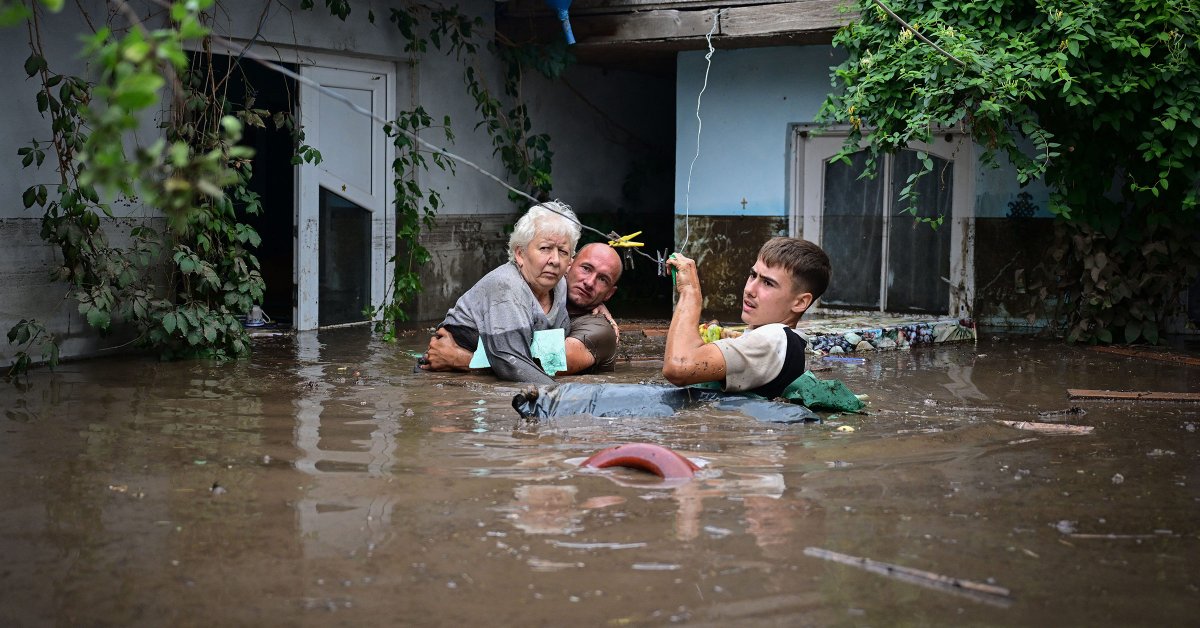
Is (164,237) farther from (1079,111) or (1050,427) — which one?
(1079,111)

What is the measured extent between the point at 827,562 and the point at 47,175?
21.2 ft

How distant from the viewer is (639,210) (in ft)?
48.3

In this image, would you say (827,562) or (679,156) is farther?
(679,156)

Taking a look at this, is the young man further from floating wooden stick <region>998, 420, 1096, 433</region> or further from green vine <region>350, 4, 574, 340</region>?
green vine <region>350, 4, 574, 340</region>

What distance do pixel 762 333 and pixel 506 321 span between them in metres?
1.99

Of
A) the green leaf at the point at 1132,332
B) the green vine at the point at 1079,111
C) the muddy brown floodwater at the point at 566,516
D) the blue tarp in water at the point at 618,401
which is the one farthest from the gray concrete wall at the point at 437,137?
the green leaf at the point at 1132,332

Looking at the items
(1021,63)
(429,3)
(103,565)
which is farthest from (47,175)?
(1021,63)

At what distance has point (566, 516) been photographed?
413 cm

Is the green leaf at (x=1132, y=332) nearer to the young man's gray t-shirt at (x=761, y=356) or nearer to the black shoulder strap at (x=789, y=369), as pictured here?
the black shoulder strap at (x=789, y=369)

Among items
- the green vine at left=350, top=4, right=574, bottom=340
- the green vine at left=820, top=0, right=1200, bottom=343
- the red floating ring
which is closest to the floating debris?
the red floating ring

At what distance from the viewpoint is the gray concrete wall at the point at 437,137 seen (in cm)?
Answer: 792

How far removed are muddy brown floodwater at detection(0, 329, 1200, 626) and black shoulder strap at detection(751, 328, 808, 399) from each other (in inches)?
8.4

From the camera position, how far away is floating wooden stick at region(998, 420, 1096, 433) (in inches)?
231

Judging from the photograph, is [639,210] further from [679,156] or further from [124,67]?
[124,67]
